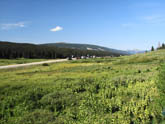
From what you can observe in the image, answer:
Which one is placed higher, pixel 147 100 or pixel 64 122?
pixel 147 100

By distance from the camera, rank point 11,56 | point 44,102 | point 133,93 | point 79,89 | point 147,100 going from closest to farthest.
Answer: point 147,100 < point 44,102 < point 133,93 < point 79,89 < point 11,56

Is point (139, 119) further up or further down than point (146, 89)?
further down

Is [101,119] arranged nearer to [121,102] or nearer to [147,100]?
[121,102]

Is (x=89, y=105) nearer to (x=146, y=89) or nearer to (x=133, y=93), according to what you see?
(x=133, y=93)

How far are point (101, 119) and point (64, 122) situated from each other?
153cm

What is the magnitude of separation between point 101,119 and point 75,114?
4.47 feet

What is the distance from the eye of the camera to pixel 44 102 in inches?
309

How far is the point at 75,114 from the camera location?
21.0ft

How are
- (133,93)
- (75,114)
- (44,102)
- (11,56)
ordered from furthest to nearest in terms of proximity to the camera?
(11,56), (133,93), (44,102), (75,114)

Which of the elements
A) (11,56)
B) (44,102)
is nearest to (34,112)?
(44,102)

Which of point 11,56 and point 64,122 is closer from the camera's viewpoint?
point 64,122

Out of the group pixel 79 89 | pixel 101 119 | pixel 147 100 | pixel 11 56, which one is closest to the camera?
pixel 101 119

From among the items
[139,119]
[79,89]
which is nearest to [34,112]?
[79,89]

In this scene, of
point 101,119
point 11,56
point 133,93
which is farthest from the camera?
point 11,56
